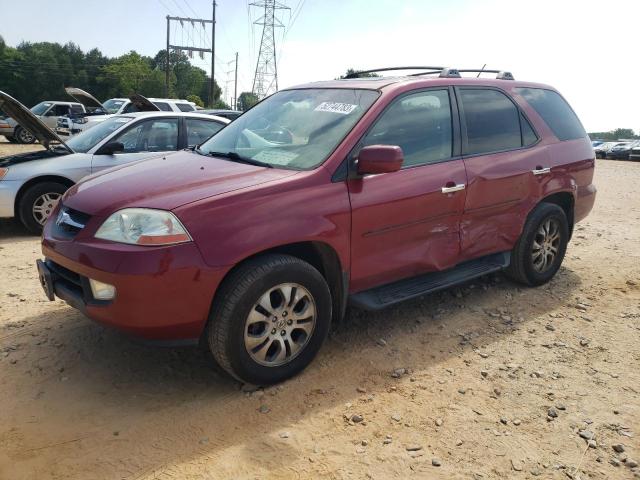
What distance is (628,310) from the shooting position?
448cm

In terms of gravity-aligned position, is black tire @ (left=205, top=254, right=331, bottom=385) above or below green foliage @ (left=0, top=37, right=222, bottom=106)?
below

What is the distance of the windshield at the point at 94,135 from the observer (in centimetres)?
678

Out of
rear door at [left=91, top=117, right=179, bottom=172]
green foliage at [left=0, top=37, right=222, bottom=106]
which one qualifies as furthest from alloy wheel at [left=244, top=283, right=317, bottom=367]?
green foliage at [left=0, top=37, right=222, bottom=106]

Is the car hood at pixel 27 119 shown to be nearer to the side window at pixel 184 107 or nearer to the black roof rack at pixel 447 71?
the black roof rack at pixel 447 71

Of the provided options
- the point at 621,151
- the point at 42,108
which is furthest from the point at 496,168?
the point at 621,151

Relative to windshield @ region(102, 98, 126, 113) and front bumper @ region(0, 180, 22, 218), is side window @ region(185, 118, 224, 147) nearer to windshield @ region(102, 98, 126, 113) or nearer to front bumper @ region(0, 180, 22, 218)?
front bumper @ region(0, 180, 22, 218)

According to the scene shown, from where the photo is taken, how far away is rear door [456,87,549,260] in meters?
4.00

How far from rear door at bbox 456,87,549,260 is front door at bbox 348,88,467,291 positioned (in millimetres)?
145

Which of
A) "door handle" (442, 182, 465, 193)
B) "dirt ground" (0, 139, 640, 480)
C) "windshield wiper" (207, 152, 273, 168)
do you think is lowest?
"dirt ground" (0, 139, 640, 480)

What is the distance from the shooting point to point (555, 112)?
16.0 ft

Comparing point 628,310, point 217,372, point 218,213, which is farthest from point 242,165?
point 628,310

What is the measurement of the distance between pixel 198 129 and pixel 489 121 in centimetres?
427

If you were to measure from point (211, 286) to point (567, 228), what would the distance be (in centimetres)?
366

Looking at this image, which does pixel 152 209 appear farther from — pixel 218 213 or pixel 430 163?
pixel 430 163
